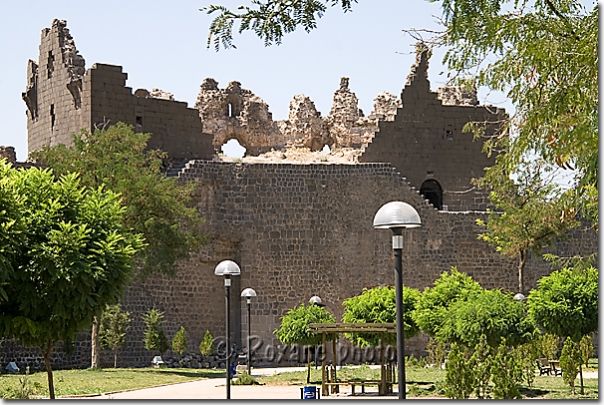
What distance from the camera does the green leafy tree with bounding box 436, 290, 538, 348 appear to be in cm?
1852

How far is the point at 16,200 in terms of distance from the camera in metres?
14.0

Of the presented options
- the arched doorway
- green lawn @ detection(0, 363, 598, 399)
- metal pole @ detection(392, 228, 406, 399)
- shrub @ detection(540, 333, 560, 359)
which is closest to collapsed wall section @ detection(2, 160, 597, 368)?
the arched doorway

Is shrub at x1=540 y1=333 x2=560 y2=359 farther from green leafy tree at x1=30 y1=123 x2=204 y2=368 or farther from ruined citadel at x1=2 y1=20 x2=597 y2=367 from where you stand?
green leafy tree at x1=30 y1=123 x2=204 y2=368

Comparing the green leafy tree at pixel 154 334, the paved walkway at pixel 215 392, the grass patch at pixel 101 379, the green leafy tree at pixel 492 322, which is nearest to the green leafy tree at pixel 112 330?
the grass patch at pixel 101 379

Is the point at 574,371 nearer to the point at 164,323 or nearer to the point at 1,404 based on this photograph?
the point at 1,404

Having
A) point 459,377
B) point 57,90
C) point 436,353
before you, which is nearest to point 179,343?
point 436,353

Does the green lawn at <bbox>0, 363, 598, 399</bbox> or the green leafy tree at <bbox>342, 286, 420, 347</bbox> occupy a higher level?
the green leafy tree at <bbox>342, 286, 420, 347</bbox>

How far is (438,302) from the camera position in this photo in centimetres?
2050

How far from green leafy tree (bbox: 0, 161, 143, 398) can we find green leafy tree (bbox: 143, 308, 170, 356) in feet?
38.0

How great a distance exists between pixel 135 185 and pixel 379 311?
6.11 metres

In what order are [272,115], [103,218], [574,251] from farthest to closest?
[272,115]
[574,251]
[103,218]

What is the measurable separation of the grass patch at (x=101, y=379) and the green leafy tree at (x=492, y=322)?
611cm

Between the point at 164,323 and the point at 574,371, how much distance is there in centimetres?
1351

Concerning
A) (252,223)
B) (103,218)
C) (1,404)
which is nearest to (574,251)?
(252,223)
